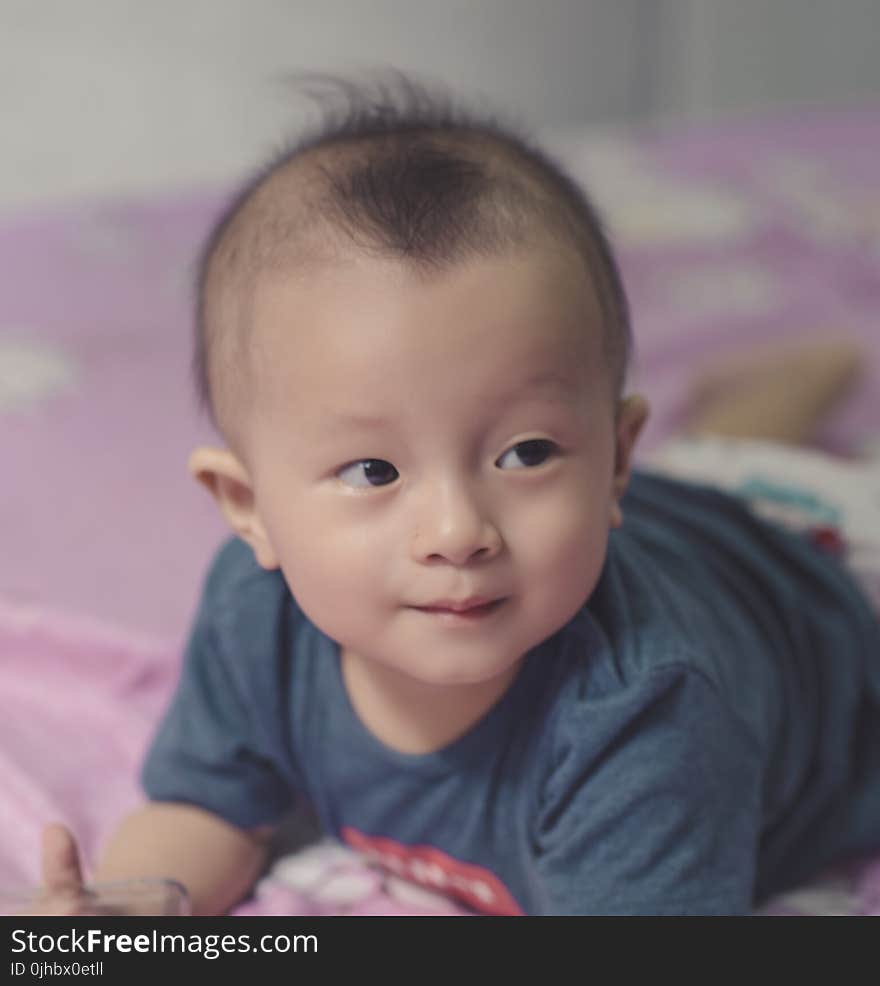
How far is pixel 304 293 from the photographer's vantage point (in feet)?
2.21

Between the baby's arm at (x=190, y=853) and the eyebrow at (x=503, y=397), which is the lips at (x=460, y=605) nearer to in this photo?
the eyebrow at (x=503, y=397)

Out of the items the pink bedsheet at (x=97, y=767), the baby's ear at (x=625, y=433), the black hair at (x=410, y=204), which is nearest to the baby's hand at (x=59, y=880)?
the pink bedsheet at (x=97, y=767)

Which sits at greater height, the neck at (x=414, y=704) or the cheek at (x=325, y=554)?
the cheek at (x=325, y=554)

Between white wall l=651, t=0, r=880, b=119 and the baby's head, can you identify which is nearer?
the baby's head

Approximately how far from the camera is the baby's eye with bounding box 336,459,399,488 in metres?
0.67

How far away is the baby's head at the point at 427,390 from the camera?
648mm

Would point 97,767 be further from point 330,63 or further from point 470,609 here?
point 330,63

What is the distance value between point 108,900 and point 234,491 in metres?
0.26

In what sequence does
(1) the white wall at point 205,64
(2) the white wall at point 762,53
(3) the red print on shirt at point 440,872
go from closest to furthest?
(3) the red print on shirt at point 440,872, (1) the white wall at point 205,64, (2) the white wall at point 762,53

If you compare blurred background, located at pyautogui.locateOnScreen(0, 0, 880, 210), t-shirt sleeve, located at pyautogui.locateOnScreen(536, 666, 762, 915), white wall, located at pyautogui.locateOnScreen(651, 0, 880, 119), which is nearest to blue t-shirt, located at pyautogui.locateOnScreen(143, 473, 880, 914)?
t-shirt sleeve, located at pyautogui.locateOnScreen(536, 666, 762, 915)

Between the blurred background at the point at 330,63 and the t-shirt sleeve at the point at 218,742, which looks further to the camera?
the blurred background at the point at 330,63

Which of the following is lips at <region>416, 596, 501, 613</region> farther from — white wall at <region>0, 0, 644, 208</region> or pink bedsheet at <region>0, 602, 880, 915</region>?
white wall at <region>0, 0, 644, 208</region>

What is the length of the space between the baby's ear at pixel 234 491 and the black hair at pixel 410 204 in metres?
0.03
